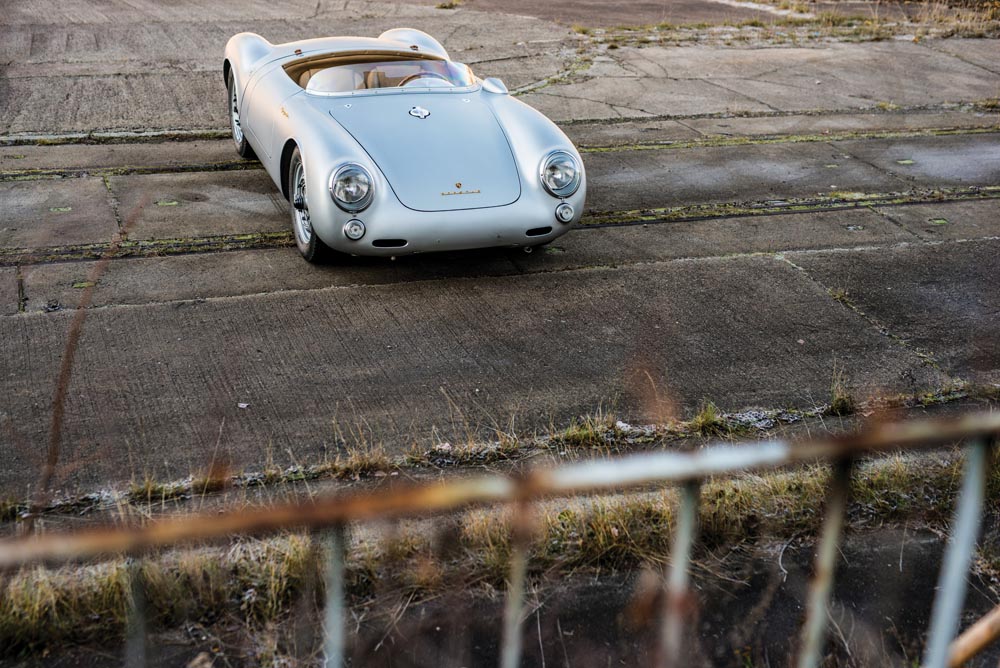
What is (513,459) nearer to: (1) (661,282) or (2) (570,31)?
(1) (661,282)

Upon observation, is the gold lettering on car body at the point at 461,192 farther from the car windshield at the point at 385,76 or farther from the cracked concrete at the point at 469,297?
the car windshield at the point at 385,76

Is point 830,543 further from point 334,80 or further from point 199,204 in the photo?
point 199,204

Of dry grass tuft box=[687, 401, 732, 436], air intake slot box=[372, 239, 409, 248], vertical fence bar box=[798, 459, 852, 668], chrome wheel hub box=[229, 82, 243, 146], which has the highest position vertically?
vertical fence bar box=[798, 459, 852, 668]

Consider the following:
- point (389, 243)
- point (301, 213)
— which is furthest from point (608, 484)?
point (301, 213)

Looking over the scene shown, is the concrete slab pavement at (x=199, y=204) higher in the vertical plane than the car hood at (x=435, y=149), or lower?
lower

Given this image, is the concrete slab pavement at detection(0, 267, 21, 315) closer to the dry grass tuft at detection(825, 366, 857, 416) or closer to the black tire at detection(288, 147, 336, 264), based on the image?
the black tire at detection(288, 147, 336, 264)

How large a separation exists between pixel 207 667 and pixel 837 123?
9.09 m

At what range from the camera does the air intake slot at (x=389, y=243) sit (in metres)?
5.86

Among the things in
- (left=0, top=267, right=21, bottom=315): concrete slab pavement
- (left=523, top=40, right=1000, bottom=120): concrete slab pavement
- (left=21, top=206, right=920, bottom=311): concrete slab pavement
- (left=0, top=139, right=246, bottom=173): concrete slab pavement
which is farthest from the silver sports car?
(left=523, top=40, right=1000, bottom=120): concrete slab pavement

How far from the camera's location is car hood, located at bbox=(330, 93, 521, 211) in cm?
597

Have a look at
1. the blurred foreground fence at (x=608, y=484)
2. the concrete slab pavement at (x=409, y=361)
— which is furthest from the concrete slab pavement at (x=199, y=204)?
the blurred foreground fence at (x=608, y=484)

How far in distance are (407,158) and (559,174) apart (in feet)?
2.96

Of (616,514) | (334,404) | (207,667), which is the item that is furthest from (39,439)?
(616,514)

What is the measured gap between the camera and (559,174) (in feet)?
20.3
